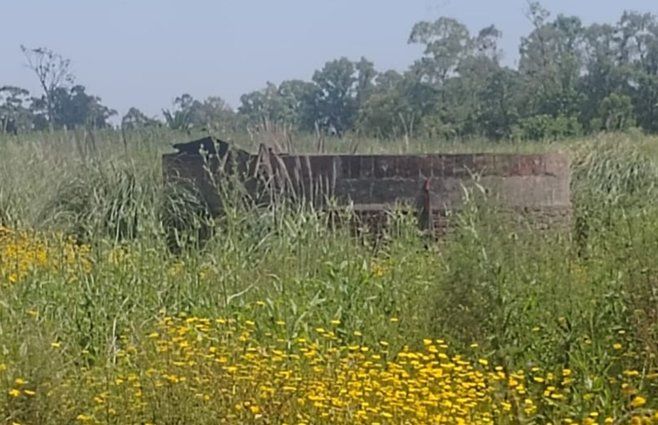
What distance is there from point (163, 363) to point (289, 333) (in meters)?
0.89

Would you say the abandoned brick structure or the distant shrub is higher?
the distant shrub

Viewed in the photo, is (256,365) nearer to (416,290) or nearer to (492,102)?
(416,290)

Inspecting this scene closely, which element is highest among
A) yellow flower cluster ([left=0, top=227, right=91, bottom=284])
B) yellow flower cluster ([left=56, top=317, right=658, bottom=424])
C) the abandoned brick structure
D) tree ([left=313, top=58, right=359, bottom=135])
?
tree ([left=313, top=58, right=359, bottom=135])

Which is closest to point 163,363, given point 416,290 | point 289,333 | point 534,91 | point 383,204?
point 289,333

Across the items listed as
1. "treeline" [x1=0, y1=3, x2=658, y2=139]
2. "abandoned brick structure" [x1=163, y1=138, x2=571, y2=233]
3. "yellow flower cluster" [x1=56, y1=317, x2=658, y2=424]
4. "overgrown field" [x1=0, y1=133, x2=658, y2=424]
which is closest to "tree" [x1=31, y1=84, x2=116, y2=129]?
"treeline" [x1=0, y1=3, x2=658, y2=139]

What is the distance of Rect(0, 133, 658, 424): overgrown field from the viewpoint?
10.7ft

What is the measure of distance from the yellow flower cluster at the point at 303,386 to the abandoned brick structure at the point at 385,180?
3.55 m

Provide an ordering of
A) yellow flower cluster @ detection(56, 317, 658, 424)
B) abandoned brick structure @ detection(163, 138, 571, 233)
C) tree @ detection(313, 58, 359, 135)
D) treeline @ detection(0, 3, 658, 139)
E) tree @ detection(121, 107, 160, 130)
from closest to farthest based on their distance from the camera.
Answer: yellow flower cluster @ detection(56, 317, 658, 424), abandoned brick structure @ detection(163, 138, 571, 233), tree @ detection(121, 107, 160, 130), treeline @ detection(0, 3, 658, 139), tree @ detection(313, 58, 359, 135)

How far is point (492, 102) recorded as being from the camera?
16031 millimetres

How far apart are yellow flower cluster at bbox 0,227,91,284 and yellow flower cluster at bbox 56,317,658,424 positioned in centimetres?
112

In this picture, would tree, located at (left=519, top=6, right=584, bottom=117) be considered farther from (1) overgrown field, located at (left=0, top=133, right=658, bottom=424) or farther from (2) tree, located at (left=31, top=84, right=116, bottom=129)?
(1) overgrown field, located at (left=0, top=133, right=658, bottom=424)

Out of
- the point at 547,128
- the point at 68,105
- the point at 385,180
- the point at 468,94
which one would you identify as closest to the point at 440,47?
the point at 468,94

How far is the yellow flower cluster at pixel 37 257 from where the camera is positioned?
16.1 feet

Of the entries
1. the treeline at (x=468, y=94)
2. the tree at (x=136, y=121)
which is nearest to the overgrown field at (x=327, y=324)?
the tree at (x=136, y=121)
